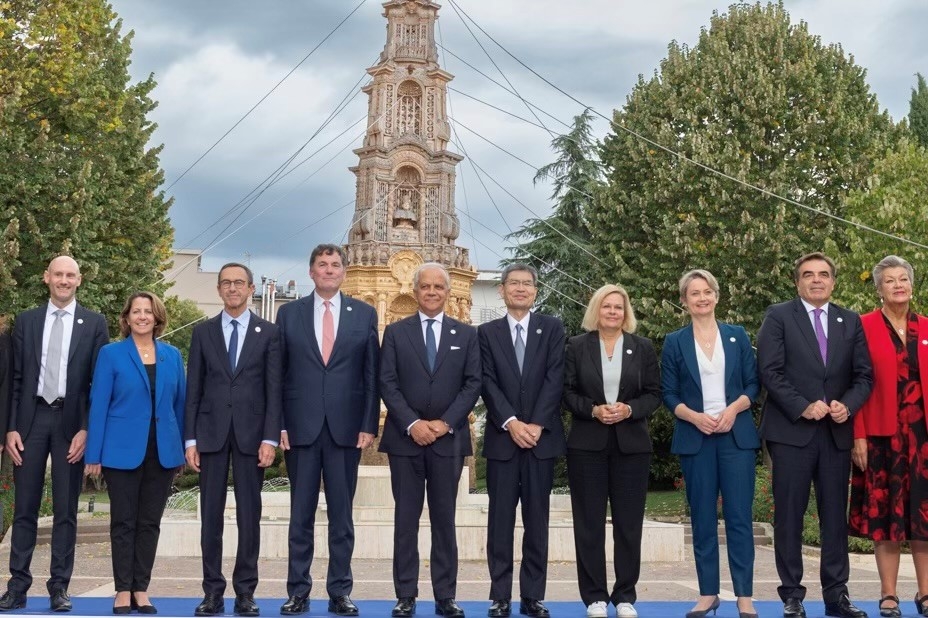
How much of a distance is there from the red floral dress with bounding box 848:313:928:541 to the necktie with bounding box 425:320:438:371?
10.3 feet

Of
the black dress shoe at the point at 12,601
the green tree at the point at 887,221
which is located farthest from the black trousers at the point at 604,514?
the green tree at the point at 887,221

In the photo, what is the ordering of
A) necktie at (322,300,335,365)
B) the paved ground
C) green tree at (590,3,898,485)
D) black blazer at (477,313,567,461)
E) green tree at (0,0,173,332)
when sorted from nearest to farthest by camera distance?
black blazer at (477,313,567,461) → necktie at (322,300,335,365) → the paved ground → green tree at (0,0,173,332) → green tree at (590,3,898,485)

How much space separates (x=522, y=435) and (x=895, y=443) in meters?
2.60

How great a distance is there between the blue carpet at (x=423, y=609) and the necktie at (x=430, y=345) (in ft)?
5.87

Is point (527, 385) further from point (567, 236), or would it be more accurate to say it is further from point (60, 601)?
point (567, 236)

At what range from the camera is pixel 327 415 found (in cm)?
845

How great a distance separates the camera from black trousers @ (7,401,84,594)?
8414 mm

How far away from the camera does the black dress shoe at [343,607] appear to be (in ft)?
27.0

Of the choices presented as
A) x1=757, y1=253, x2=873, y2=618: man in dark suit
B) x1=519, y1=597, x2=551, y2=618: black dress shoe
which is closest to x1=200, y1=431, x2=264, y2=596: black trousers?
x1=519, y1=597, x2=551, y2=618: black dress shoe

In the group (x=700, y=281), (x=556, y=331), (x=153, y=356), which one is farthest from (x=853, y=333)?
(x=153, y=356)

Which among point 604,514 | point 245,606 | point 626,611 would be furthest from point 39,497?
point 626,611

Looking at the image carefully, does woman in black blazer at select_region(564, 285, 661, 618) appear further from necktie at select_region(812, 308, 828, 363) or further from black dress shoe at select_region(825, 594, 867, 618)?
black dress shoe at select_region(825, 594, 867, 618)

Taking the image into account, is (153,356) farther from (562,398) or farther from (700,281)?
(700,281)

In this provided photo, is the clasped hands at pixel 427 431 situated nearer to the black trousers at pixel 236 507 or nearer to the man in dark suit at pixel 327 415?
the man in dark suit at pixel 327 415
